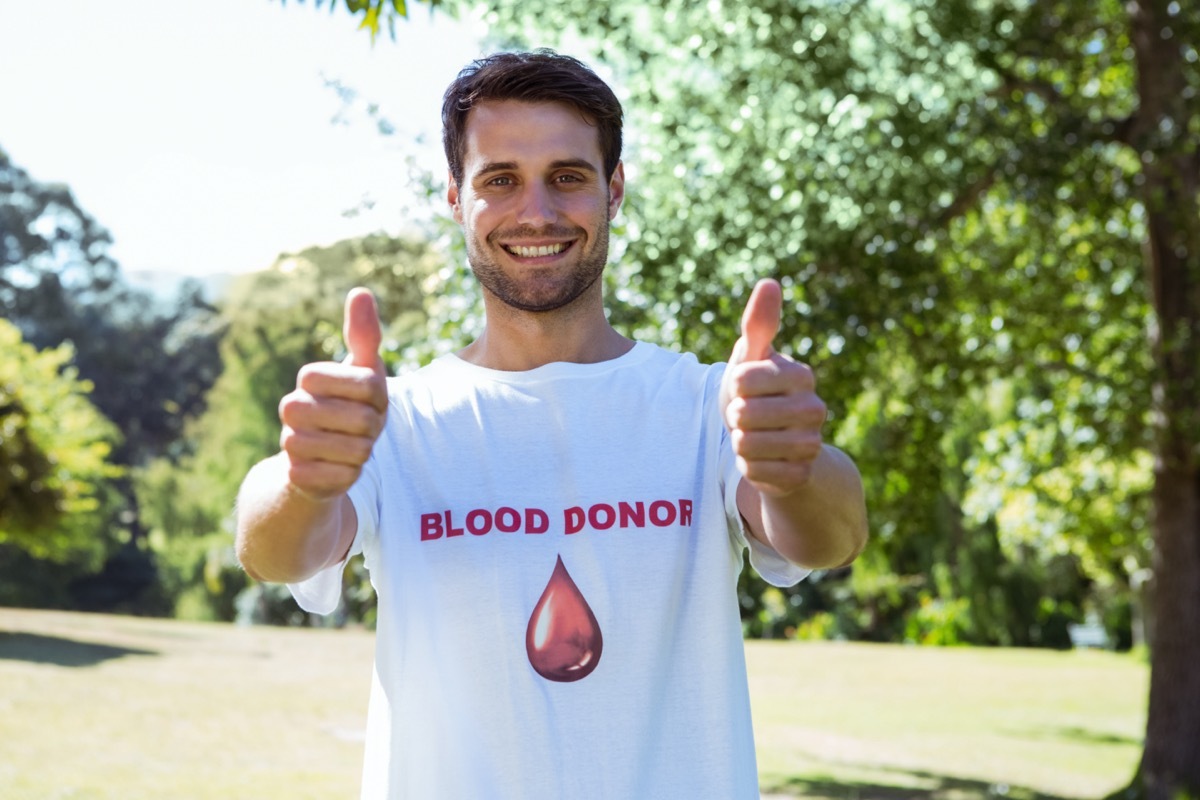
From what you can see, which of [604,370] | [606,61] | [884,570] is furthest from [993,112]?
[884,570]

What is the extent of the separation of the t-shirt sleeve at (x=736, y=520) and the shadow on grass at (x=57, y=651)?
19.9 metres

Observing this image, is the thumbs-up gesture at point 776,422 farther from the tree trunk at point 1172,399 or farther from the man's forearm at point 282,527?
the tree trunk at point 1172,399

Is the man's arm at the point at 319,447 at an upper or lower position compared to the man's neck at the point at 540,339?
lower

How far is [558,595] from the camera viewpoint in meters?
2.22

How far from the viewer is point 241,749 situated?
46.8 ft

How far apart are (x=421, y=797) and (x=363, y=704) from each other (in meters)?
16.9

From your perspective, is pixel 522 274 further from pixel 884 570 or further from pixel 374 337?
pixel 884 570

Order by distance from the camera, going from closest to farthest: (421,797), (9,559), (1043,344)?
1. (421,797)
2. (1043,344)
3. (9,559)

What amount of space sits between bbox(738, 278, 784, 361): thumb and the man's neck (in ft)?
2.10

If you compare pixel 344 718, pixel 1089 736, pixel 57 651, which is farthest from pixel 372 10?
pixel 57 651

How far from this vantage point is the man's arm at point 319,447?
1752mm

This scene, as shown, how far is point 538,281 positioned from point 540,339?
10 centimetres

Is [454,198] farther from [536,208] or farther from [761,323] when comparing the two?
[761,323]

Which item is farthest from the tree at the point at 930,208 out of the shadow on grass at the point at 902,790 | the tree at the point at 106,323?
the tree at the point at 106,323
